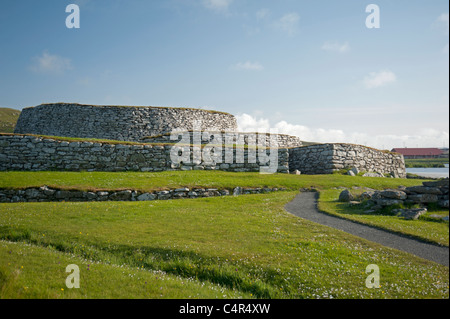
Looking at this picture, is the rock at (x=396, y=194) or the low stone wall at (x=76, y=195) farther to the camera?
the low stone wall at (x=76, y=195)

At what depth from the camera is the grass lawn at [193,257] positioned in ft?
20.5

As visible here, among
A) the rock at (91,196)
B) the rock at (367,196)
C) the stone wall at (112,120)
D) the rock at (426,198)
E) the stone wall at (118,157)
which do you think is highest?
the stone wall at (112,120)

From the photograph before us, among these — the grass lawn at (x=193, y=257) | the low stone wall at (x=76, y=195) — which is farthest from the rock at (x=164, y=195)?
the grass lawn at (x=193, y=257)

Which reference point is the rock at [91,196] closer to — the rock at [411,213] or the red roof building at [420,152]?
the rock at [411,213]

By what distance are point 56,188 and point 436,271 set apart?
65.3 feet

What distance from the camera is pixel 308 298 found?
6.16m

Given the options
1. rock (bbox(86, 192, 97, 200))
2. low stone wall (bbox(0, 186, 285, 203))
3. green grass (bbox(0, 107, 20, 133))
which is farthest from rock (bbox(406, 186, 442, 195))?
green grass (bbox(0, 107, 20, 133))

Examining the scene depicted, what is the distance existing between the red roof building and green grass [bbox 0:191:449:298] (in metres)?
88.2

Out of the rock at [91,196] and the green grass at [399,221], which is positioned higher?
the rock at [91,196]

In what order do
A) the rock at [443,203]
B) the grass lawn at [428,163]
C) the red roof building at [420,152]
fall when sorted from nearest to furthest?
the rock at [443,203], the grass lawn at [428,163], the red roof building at [420,152]

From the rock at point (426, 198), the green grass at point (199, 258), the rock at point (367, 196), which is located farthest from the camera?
the rock at point (367, 196)

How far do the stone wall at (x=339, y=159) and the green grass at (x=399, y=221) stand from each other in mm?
15072

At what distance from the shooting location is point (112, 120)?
1620 inches

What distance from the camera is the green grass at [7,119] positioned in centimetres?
6134
